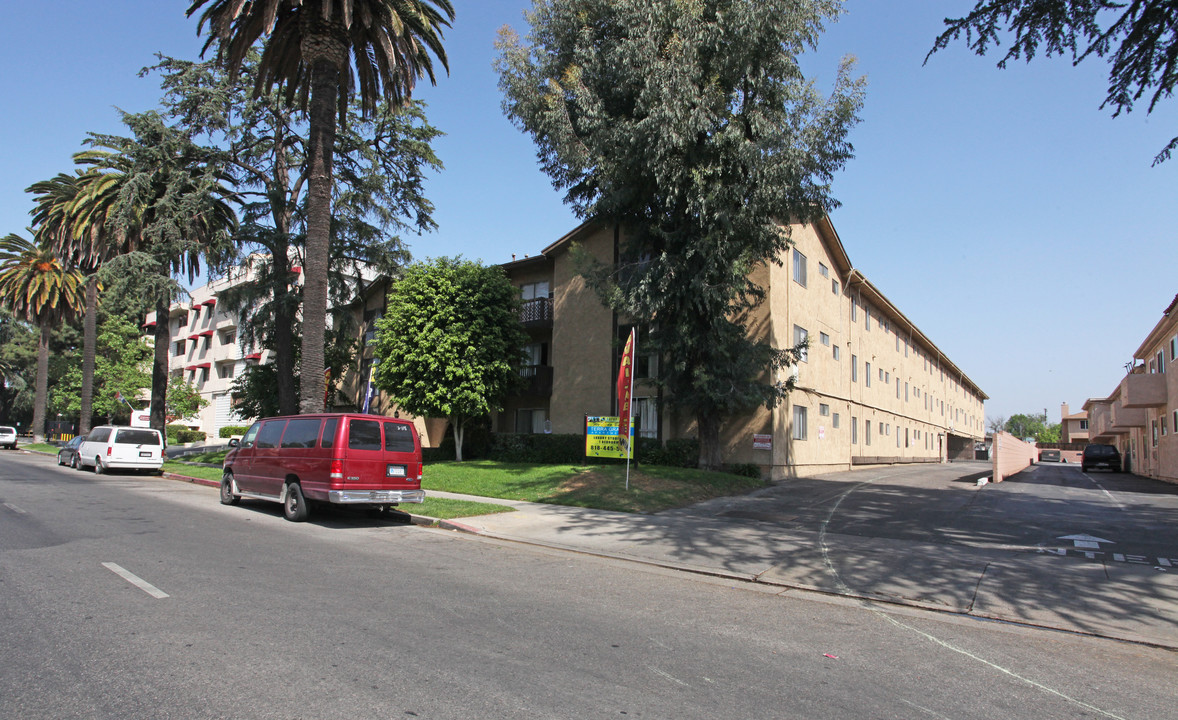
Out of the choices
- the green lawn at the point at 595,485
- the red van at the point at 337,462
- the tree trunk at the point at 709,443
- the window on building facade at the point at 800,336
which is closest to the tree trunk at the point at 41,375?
the green lawn at the point at 595,485

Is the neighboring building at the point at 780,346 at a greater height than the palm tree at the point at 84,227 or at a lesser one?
lesser

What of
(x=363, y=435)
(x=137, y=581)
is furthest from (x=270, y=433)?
(x=137, y=581)

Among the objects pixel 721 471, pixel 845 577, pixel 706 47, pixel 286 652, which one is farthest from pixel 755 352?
pixel 286 652

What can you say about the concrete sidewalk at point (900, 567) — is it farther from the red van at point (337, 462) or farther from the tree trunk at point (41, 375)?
the tree trunk at point (41, 375)

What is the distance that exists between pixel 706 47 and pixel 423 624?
59.8 ft

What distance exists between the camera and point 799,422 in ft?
84.1

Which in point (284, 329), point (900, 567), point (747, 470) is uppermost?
point (284, 329)

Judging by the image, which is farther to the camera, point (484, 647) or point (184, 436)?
point (184, 436)

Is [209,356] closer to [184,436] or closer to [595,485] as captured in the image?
[184,436]

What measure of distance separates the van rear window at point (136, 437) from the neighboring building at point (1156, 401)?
37139 millimetres

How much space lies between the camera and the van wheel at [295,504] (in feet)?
39.6

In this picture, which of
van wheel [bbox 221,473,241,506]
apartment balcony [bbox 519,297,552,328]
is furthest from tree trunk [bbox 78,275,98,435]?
van wheel [bbox 221,473,241,506]

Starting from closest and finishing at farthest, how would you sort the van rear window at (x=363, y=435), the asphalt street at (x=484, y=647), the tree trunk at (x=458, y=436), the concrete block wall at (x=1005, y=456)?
the asphalt street at (x=484, y=647), the van rear window at (x=363, y=435), the concrete block wall at (x=1005, y=456), the tree trunk at (x=458, y=436)

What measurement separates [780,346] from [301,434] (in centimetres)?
1703
